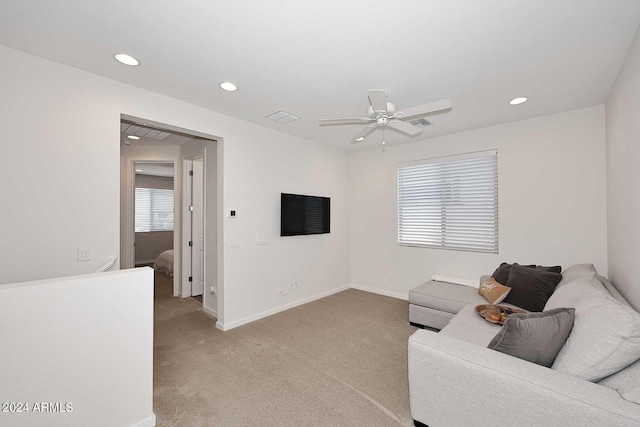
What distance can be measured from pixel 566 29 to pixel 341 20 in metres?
1.56

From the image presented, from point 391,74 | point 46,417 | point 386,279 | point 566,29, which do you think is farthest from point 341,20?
point 386,279

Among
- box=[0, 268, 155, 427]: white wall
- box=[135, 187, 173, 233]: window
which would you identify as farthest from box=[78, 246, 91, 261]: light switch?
box=[135, 187, 173, 233]: window

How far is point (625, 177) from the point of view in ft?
7.29

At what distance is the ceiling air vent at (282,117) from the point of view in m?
3.37

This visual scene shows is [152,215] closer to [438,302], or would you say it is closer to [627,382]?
[438,302]

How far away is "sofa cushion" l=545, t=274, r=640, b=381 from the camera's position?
130cm

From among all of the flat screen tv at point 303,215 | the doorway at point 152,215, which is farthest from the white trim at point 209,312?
the doorway at point 152,215

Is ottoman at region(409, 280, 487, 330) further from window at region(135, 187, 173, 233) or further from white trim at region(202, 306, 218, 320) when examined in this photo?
window at region(135, 187, 173, 233)

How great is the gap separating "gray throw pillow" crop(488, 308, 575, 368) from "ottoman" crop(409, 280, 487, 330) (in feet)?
4.91

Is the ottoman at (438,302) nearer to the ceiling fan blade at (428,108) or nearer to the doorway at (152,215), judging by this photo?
the ceiling fan blade at (428,108)

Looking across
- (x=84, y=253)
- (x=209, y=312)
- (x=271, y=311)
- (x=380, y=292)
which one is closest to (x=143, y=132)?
(x=84, y=253)

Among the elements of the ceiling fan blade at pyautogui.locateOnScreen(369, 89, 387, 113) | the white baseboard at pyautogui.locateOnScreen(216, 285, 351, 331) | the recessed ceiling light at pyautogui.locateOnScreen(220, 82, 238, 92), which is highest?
the recessed ceiling light at pyautogui.locateOnScreen(220, 82, 238, 92)

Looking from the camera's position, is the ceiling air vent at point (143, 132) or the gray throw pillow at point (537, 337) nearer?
the gray throw pillow at point (537, 337)

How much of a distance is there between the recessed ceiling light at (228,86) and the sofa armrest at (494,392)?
272cm
